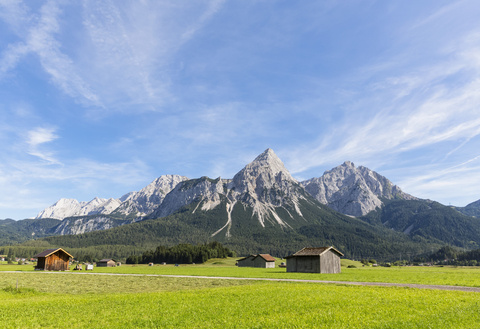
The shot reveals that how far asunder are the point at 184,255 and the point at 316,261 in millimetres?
121295

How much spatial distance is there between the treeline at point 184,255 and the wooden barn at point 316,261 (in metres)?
103

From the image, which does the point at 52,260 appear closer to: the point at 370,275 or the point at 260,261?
the point at 260,261

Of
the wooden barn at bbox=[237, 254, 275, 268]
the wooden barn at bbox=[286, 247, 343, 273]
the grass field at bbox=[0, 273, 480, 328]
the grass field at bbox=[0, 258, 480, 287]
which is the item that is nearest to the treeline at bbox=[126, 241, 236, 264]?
the wooden barn at bbox=[237, 254, 275, 268]

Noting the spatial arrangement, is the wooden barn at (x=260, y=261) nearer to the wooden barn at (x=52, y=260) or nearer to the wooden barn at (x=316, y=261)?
the wooden barn at (x=316, y=261)

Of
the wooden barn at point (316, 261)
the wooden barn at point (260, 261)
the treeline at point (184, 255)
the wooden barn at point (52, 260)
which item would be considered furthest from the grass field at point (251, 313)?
the treeline at point (184, 255)

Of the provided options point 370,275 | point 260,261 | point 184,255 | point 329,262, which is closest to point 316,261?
point 329,262

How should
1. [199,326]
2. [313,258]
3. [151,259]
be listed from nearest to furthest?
[199,326] → [313,258] → [151,259]

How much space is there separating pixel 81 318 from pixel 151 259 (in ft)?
577

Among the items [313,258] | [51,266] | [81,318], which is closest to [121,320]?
[81,318]

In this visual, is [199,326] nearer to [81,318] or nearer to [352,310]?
[81,318]

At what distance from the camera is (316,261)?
67.1m

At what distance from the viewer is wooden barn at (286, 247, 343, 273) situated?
66.6 metres

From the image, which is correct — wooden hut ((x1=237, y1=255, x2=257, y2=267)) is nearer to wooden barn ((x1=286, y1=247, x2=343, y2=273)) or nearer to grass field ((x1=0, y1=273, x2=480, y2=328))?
wooden barn ((x1=286, y1=247, x2=343, y2=273))

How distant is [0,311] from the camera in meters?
20.3
